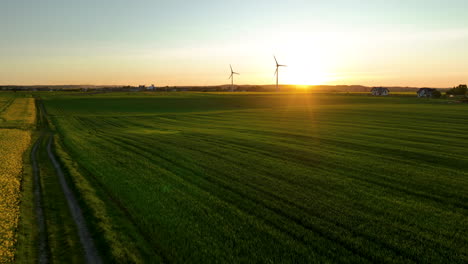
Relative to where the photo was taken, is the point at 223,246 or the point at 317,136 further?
the point at 317,136

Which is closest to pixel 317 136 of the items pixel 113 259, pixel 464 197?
pixel 464 197

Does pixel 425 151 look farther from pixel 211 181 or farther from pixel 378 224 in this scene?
pixel 211 181

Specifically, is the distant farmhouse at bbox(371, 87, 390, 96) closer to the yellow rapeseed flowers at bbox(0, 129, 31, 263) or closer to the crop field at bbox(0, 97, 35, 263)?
the yellow rapeseed flowers at bbox(0, 129, 31, 263)

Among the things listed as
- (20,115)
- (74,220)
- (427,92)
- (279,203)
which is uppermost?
(427,92)

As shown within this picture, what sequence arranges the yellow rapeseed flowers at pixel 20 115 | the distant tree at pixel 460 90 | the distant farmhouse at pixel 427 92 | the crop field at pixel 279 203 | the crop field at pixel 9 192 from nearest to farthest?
the crop field at pixel 279 203
the crop field at pixel 9 192
the yellow rapeseed flowers at pixel 20 115
the distant farmhouse at pixel 427 92
the distant tree at pixel 460 90

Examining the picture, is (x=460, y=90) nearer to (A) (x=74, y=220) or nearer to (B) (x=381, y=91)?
(B) (x=381, y=91)

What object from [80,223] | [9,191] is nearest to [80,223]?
[80,223]

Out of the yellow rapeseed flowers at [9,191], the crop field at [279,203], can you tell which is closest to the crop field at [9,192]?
the yellow rapeseed flowers at [9,191]

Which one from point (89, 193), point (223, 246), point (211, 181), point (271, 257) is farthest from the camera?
point (211, 181)

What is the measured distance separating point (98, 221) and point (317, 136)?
920 inches

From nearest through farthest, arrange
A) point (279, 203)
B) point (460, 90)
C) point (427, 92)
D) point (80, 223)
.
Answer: point (80, 223) < point (279, 203) < point (427, 92) < point (460, 90)

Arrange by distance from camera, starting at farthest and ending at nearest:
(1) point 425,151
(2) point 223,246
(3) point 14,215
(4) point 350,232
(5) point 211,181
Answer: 1. (1) point 425,151
2. (5) point 211,181
3. (3) point 14,215
4. (4) point 350,232
5. (2) point 223,246

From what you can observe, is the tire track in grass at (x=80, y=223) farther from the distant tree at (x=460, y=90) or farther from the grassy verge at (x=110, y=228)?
the distant tree at (x=460, y=90)

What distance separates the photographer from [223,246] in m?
9.21
